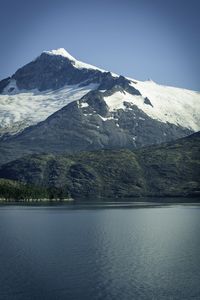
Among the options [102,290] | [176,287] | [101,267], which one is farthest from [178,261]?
[102,290]

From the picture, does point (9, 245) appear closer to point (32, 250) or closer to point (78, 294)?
point (32, 250)

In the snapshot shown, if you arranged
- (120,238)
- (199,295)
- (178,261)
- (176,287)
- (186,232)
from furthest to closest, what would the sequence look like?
(186,232) < (120,238) < (178,261) < (176,287) < (199,295)

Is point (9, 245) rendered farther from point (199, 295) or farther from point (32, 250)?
point (199, 295)

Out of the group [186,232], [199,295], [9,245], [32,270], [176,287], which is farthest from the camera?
[186,232]

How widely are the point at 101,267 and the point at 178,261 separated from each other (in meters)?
19.5

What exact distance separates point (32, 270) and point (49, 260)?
13.1m

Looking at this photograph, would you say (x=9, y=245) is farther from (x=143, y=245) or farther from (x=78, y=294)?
(x=78, y=294)

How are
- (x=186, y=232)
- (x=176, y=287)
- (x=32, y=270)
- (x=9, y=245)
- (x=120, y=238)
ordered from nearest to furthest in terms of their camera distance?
(x=176, y=287), (x=32, y=270), (x=9, y=245), (x=120, y=238), (x=186, y=232)

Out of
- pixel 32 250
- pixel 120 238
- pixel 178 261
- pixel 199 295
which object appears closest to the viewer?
pixel 199 295

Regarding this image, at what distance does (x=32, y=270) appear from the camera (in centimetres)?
11056

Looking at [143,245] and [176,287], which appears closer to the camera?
[176,287]

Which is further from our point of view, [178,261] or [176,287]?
[178,261]

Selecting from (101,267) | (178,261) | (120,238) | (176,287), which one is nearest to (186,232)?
(120,238)

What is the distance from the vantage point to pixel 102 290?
A: 9319 cm
